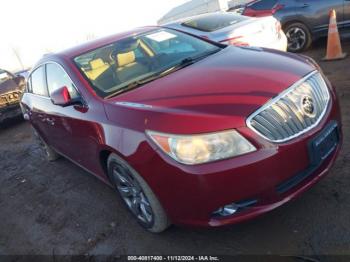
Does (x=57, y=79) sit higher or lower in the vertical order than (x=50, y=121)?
higher

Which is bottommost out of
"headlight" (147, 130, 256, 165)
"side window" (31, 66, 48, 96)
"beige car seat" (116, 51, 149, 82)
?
→ "headlight" (147, 130, 256, 165)

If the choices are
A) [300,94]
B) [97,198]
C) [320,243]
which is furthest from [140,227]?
[300,94]

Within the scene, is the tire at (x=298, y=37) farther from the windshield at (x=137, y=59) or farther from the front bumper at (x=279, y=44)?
the windshield at (x=137, y=59)

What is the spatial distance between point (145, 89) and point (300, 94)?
4.03 feet

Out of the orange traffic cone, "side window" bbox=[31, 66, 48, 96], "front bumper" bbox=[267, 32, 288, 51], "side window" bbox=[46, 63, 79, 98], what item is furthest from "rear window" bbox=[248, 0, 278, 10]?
"side window" bbox=[46, 63, 79, 98]

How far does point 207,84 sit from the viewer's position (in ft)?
9.93

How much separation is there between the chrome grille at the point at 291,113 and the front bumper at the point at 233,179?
5cm

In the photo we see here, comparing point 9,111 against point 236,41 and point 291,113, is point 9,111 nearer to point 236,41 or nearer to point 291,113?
point 236,41

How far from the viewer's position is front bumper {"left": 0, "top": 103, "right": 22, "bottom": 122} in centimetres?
907

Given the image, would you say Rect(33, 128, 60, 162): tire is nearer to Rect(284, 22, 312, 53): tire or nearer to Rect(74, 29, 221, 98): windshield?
Rect(74, 29, 221, 98): windshield

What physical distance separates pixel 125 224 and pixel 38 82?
239cm

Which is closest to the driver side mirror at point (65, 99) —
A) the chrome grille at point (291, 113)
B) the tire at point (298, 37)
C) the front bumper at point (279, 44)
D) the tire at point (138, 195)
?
the tire at point (138, 195)

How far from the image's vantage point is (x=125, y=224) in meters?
3.65

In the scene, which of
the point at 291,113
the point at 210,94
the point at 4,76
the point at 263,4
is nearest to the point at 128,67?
the point at 210,94
